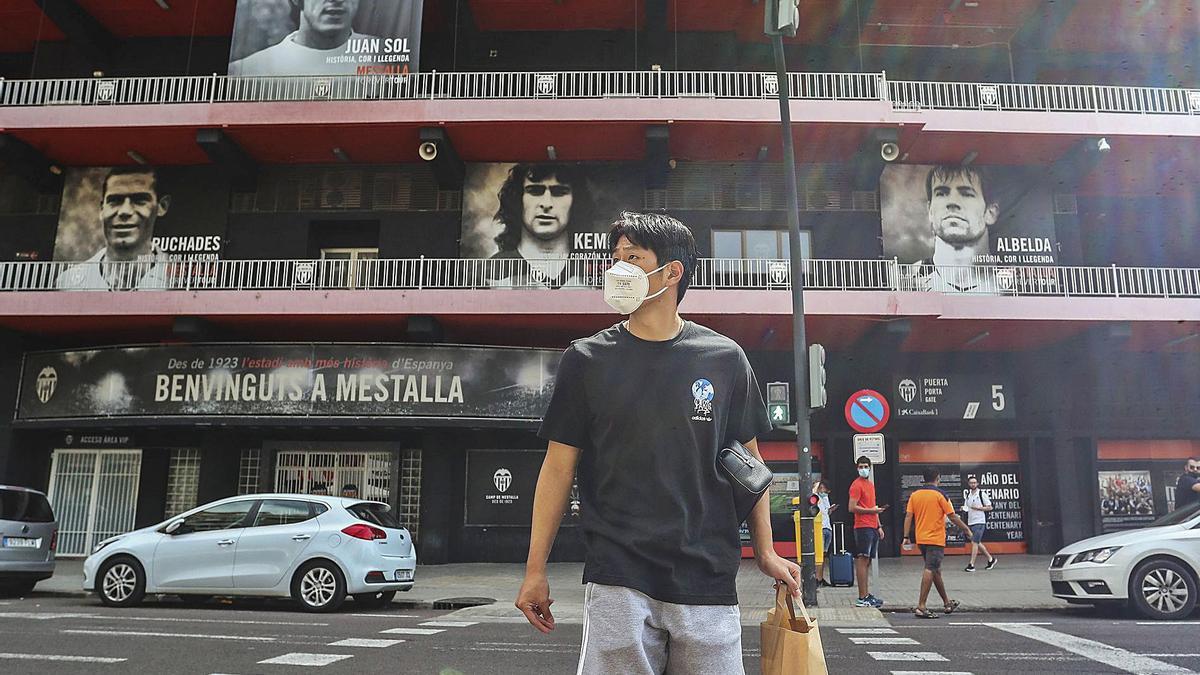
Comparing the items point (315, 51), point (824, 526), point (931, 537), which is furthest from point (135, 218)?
point (931, 537)

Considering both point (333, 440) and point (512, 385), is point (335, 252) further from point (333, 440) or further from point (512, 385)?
point (512, 385)

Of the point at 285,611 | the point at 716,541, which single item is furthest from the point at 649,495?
the point at 285,611

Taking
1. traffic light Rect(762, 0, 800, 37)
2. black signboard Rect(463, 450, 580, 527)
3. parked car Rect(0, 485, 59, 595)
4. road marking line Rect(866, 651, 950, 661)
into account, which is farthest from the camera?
black signboard Rect(463, 450, 580, 527)

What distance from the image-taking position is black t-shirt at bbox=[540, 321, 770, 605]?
2439 millimetres

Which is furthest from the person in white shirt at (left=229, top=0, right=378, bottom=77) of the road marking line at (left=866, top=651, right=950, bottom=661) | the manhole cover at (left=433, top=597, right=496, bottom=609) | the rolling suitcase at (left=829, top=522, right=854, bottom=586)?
the road marking line at (left=866, top=651, right=950, bottom=661)

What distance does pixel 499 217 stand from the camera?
60.8 feet

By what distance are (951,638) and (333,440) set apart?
13090 millimetres

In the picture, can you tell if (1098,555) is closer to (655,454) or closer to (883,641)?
(883,641)

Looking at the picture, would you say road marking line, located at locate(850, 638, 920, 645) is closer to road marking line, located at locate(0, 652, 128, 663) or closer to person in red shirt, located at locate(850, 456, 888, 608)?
person in red shirt, located at locate(850, 456, 888, 608)

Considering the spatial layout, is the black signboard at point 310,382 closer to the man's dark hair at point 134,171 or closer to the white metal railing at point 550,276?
the white metal railing at point 550,276

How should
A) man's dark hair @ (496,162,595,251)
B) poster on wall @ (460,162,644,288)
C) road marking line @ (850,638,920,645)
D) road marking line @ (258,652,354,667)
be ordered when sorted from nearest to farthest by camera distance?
road marking line @ (258,652,354,667)
road marking line @ (850,638,920,645)
poster on wall @ (460,162,644,288)
man's dark hair @ (496,162,595,251)

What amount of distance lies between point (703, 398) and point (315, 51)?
17684mm

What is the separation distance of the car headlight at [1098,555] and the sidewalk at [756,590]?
1047 millimetres

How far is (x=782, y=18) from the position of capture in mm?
11047
